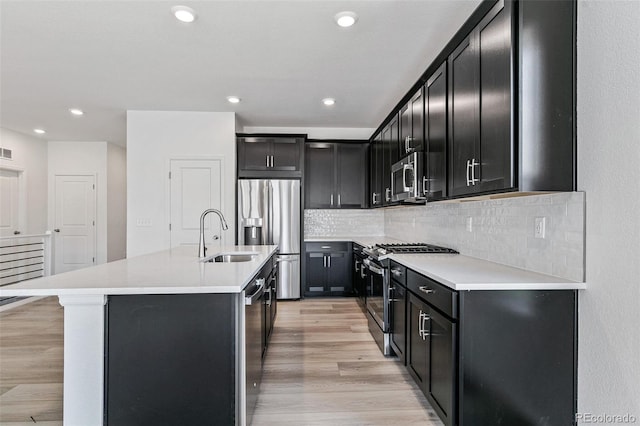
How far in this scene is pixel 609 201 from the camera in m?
1.53

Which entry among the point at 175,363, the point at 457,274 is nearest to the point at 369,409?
the point at 457,274

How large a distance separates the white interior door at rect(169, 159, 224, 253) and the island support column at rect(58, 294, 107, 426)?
3095mm

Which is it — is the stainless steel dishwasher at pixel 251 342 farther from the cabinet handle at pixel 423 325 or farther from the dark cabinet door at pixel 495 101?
the dark cabinet door at pixel 495 101

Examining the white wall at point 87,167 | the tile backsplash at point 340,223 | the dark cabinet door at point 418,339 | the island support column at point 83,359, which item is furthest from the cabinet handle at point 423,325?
the white wall at point 87,167

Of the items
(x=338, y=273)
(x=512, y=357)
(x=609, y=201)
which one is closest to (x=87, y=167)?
(x=338, y=273)

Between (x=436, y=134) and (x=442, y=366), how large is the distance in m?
1.60

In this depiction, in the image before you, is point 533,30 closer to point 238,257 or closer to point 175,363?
point 175,363

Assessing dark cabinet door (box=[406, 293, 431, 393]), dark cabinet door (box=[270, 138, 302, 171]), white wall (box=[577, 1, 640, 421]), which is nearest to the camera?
white wall (box=[577, 1, 640, 421])

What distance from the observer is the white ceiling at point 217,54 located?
228cm

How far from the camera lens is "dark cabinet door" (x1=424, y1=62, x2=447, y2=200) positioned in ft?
7.74

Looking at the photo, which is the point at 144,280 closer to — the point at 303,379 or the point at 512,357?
the point at 303,379

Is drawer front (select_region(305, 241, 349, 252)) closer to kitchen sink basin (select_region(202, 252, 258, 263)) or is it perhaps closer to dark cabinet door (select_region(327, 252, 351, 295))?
dark cabinet door (select_region(327, 252, 351, 295))

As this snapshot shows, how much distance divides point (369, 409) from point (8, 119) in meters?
6.30

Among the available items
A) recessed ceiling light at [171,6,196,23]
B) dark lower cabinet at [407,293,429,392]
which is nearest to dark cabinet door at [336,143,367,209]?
dark lower cabinet at [407,293,429,392]
